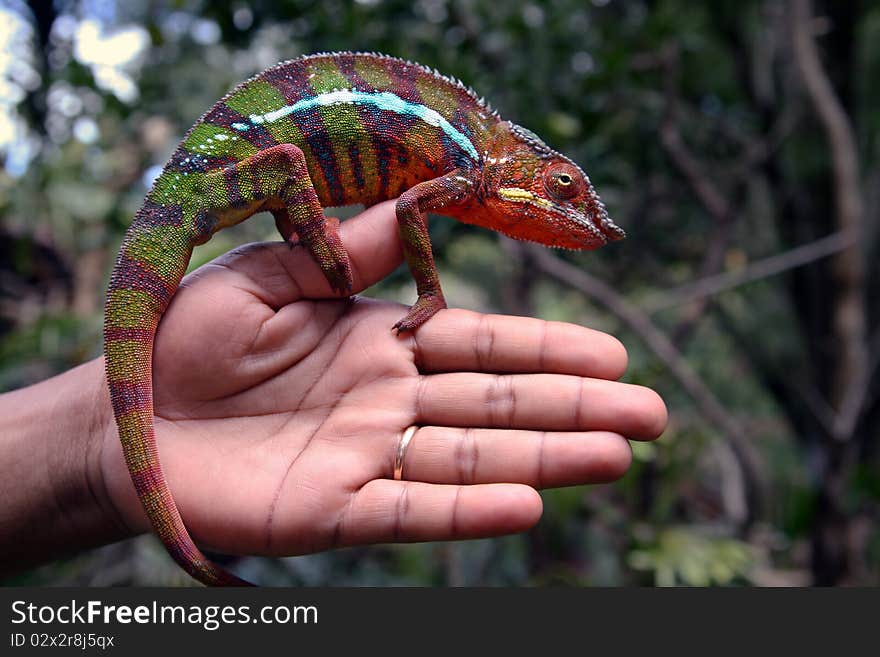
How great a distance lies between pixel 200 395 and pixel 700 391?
2071 mm

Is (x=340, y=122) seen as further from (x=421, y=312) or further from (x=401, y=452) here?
(x=401, y=452)

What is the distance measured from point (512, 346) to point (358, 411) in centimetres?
35

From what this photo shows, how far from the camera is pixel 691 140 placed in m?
3.87

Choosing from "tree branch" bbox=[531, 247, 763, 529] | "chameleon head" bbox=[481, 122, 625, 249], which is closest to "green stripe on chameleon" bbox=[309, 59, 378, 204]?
→ "chameleon head" bbox=[481, 122, 625, 249]

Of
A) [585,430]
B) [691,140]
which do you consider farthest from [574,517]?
[691,140]

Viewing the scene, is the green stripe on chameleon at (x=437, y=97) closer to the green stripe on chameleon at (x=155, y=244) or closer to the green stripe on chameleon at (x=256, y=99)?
the green stripe on chameleon at (x=256, y=99)

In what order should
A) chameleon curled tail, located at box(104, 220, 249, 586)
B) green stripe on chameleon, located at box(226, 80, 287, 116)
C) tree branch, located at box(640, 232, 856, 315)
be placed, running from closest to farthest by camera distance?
chameleon curled tail, located at box(104, 220, 249, 586) < green stripe on chameleon, located at box(226, 80, 287, 116) < tree branch, located at box(640, 232, 856, 315)

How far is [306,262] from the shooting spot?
1.44m

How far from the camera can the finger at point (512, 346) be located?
1.38 m

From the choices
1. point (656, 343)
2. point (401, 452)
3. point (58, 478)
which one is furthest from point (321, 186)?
point (656, 343)

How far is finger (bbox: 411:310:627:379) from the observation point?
1375 mm

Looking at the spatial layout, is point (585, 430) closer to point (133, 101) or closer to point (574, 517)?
point (574, 517)

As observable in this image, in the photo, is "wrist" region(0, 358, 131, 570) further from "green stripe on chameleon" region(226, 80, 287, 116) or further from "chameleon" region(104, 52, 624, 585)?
"green stripe on chameleon" region(226, 80, 287, 116)

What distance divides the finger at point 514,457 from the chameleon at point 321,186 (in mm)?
261
